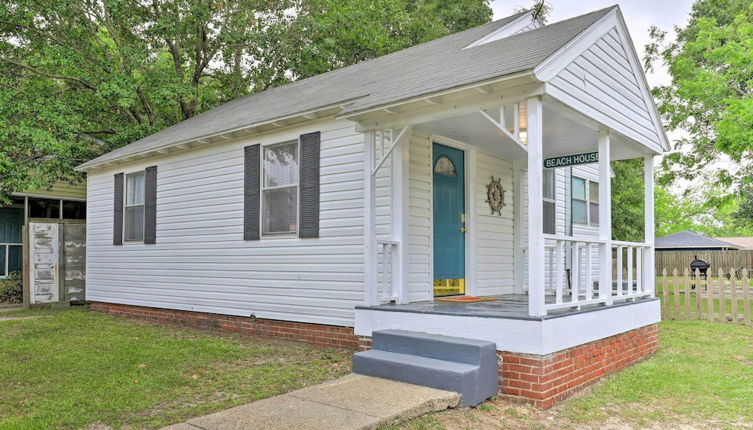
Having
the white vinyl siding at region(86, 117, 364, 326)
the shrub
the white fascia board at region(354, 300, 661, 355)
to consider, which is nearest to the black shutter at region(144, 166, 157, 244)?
the white vinyl siding at region(86, 117, 364, 326)

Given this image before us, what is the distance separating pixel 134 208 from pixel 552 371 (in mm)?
8903

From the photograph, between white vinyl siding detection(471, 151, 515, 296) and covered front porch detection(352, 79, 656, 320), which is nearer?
covered front porch detection(352, 79, 656, 320)

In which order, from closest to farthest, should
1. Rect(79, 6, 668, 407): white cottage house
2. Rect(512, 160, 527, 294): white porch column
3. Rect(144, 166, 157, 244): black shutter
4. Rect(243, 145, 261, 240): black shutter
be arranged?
Rect(79, 6, 668, 407): white cottage house
Rect(243, 145, 261, 240): black shutter
Rect(512, 160, 527, 294): white porch column
Rect(144, 166, 157, 244): black shutter

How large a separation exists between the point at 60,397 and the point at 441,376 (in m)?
3.43

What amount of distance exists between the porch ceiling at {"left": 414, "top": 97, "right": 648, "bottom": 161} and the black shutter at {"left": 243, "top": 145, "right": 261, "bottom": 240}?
2.77 metres

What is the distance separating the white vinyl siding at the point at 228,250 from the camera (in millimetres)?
7383

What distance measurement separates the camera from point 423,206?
7383 millimetres

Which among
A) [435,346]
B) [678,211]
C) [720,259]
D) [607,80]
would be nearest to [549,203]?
[607,80]

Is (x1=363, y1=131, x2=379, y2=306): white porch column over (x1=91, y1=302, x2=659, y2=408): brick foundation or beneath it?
over

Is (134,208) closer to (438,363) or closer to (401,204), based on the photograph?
(401,204)

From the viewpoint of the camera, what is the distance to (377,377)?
5.42 m

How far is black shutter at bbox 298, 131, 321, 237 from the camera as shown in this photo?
25.3ft

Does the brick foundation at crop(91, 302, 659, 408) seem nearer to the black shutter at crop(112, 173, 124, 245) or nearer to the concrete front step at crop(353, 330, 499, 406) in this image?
the concrete front step at crop(353, 330, 499, 406)

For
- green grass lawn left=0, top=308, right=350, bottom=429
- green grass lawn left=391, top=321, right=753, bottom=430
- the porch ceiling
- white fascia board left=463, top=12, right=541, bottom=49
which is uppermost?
white fascia board left=463, top=12, right=541, bottom=49
